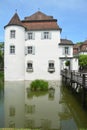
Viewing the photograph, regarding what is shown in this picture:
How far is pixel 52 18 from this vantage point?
34.9 metres

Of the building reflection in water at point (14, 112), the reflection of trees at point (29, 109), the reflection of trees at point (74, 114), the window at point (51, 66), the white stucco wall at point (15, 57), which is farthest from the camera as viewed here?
the window at point (51, 66)

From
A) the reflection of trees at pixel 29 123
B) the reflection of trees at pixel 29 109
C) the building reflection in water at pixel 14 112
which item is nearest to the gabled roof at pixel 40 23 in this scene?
the building reflection in water at pixel 14 112

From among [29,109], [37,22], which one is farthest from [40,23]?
[29,109]

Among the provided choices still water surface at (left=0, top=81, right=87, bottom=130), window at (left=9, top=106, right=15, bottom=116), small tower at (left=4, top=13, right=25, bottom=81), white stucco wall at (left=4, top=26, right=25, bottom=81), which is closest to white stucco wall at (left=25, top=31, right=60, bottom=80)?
white stucco wall at (left=4, top=26, right=25, bottom=81)

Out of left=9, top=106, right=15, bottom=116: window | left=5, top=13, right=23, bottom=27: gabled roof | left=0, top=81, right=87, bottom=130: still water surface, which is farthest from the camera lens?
left=5, top=13, right=23, bottom=27: gabled roof

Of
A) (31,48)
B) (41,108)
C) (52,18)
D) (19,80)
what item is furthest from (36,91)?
(52,18)

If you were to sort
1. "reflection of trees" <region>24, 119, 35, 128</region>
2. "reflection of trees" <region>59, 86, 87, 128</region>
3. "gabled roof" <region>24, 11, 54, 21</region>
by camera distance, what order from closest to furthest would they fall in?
"reflection of trees" <region>24, 119, 35, 128</region> → "reflection of trees" <region>59, 86, 87, 128</region> → "gabled roof" <region>24, 11, 54, 21</region>

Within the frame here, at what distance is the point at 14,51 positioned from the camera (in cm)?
3133

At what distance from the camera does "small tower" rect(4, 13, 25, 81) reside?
30812 millimetres

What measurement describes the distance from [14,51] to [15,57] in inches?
36.5

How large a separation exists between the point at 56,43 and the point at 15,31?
21.1 feet

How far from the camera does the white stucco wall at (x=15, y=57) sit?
3078 cm

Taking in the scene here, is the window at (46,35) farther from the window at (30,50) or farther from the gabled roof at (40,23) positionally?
the window at (30,50)

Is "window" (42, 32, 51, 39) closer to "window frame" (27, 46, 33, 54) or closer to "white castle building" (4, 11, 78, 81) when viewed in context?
"white castle building" (4, 11, 78, 81)
